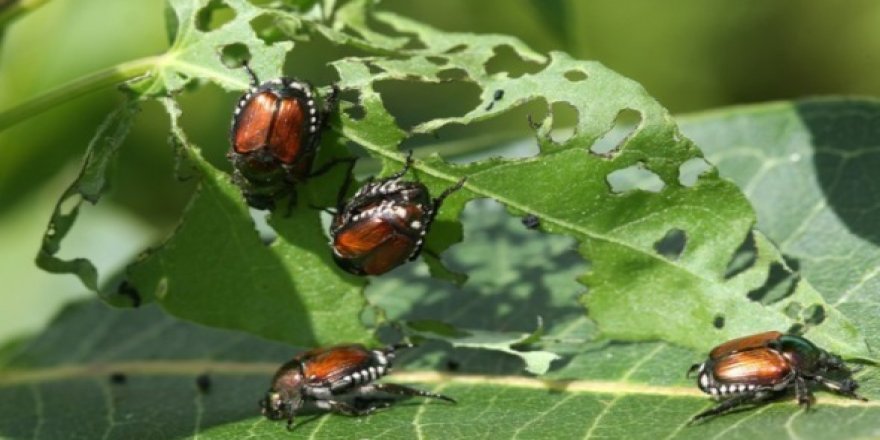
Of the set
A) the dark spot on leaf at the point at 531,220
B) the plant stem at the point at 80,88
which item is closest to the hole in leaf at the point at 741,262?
the dark spot on leaf at the point at 531,220

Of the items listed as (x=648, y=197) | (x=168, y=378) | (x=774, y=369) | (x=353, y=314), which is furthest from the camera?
(x=168, y=378)

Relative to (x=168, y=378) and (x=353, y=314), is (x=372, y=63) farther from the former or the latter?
(x=168, y=378)

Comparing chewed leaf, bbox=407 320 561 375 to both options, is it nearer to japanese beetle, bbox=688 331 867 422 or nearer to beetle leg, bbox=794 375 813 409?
japanese beetle, bbox=688 331 867 422

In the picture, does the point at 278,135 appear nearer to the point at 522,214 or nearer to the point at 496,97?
the point at 496,97

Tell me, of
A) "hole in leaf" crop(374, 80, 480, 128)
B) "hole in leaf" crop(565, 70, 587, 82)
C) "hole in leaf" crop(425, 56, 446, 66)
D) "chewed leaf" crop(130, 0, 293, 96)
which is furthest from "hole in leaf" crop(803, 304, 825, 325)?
"hole in leaf" crop(374, 80, 480, 128)

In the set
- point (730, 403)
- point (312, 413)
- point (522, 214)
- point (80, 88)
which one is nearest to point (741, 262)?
point (730, 403)

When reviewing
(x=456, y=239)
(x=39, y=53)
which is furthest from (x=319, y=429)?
(x=39, y=53)
